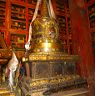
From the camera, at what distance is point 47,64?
4.00ft

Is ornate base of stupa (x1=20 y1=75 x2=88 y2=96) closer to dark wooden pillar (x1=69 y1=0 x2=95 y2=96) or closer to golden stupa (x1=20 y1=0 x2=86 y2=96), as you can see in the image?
golden stupa (x1=20 y1=0 x2=86 y2=96)

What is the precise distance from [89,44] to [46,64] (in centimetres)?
92

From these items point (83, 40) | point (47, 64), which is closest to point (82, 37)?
point (83, 40)

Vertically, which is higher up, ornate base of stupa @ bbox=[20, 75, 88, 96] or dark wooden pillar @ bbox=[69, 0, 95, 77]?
dark wooden pillar @ bbox=[69, 0, 95, 77]

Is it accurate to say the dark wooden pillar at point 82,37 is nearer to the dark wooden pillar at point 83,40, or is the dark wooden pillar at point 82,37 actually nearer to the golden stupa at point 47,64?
the dark wooden pillar at point 83,40

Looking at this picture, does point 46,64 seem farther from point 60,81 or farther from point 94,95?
point 94,95

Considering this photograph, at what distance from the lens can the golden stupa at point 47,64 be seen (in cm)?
113

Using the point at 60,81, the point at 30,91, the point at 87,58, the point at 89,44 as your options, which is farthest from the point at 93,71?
the point at 30,91

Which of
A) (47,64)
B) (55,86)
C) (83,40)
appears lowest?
(55,86)

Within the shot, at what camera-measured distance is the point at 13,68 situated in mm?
1341

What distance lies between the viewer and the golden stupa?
3.71 feet

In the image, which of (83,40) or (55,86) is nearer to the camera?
(55,86)

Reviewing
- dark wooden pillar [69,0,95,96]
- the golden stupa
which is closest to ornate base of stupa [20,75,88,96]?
the golden stupa

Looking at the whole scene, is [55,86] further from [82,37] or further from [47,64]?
[82,37]
